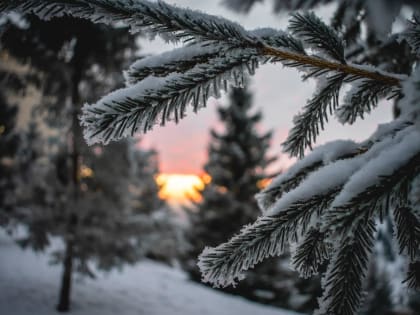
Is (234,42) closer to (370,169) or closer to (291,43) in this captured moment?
(291,43)

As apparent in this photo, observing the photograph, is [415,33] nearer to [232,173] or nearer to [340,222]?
[340,222]

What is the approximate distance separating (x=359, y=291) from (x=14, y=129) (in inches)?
512

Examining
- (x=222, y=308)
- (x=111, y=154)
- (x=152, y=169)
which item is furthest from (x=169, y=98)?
(x=152, y=169)

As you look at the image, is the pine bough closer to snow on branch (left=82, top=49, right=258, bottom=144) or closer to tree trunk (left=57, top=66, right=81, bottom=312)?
snow on branch (left=82, top=49, right=258, bottom=144)

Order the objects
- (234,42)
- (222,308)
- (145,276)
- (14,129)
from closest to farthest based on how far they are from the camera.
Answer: (234,42) → (222,308) → (14,129) → (145,276)

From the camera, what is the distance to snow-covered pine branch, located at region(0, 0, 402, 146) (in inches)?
29.5

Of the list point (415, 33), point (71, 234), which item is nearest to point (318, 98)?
point (415, 33)

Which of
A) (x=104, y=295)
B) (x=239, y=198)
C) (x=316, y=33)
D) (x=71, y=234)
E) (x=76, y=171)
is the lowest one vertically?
(x=104, y=295)

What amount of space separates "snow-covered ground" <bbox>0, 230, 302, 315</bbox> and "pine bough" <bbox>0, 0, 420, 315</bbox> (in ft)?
22.4

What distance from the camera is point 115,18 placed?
2.49 feet

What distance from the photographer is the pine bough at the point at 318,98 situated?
69 cm

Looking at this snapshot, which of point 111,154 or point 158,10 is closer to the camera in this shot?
point 158,10

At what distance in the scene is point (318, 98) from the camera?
40.3 inches

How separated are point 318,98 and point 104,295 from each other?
8.88 metres
